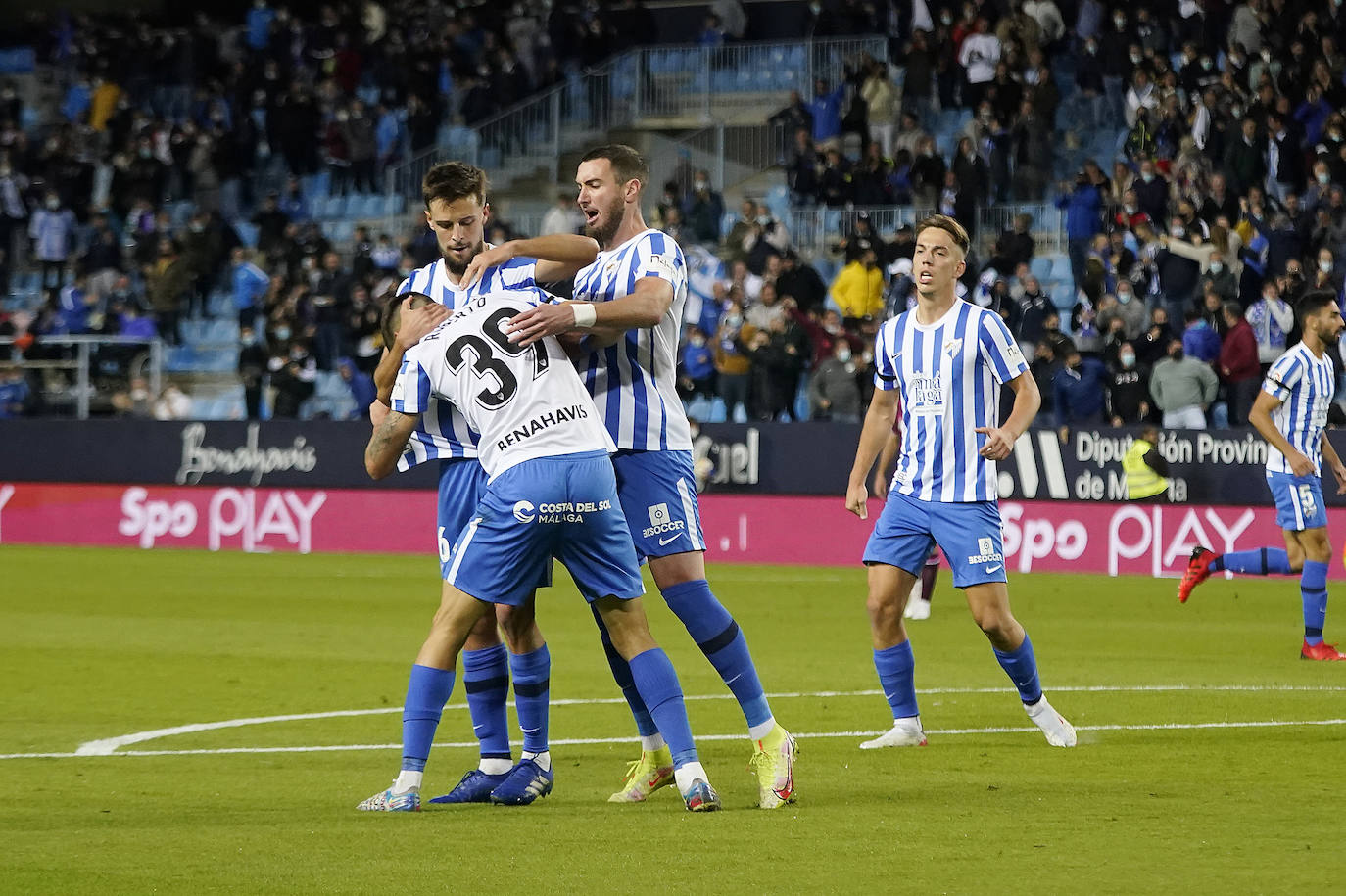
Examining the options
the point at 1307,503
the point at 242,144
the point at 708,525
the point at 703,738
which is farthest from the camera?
the point at 242,144

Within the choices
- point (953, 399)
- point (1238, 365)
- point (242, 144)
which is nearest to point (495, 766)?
point (953, 399)

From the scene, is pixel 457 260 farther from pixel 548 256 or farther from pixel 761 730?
pixel 761 730

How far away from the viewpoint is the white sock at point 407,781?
6.90 meters

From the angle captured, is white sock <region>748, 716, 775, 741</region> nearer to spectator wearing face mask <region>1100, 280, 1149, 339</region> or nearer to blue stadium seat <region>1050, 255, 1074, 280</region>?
spectator wearing face mask <region>1100, 280, 1149, 339</region>

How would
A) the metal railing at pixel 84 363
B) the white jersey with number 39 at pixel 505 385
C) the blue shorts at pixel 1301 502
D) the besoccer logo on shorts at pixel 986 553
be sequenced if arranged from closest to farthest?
the white jersey with number 39 at pixel 505 385 → the besoccer logo on shorts at pixel 986 553 → the blue shorts at pixel 1301 502 → the metal railing at pixel 84 363

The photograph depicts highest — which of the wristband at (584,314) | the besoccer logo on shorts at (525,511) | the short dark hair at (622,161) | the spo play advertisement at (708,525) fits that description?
the short dark hair at (622,161)

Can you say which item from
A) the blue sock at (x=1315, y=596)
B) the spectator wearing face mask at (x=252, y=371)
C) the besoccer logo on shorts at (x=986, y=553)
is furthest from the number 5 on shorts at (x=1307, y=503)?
the spectator wearing face mask at (x=252, y=371)

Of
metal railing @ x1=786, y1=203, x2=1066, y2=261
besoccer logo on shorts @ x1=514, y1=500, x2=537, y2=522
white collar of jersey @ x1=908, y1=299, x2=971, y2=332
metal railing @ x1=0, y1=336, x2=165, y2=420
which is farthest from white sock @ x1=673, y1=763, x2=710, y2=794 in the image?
metal railing @ x1=0, y1=336, x2=165, y2=420

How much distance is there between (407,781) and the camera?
6.91 metres

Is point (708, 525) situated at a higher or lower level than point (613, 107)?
lower

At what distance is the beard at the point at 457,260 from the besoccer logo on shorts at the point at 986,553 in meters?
2.65

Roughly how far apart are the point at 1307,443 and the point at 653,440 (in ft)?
22.8

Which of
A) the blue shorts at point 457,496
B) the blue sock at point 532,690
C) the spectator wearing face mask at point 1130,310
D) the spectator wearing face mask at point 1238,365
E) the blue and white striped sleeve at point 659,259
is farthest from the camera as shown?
the spectator wearing face mask at point 1130,310

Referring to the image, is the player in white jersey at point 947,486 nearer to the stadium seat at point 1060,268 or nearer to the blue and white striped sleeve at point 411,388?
the blue and white striped sleeve at point 411,388
